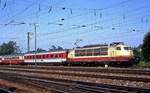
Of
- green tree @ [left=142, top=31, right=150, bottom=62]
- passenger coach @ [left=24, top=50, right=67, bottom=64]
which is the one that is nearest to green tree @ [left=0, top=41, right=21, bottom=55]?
passenger coach @ [left=24, top=50, right=67, bottom=64]

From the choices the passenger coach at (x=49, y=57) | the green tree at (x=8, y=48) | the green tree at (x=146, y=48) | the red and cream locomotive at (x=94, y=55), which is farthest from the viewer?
the green tree at (x=8, y=48)

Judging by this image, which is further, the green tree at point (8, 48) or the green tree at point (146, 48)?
the green tree at point (8, 48)

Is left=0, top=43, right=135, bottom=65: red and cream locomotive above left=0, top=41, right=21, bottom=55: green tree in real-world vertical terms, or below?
below

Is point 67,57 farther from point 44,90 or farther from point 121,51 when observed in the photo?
point 44,90

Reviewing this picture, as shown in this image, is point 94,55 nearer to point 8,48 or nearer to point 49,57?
point 49,57

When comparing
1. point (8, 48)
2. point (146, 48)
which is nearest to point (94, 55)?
point (146, 48)

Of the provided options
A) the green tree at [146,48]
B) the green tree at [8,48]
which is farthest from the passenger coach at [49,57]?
the green tree at [8,48]

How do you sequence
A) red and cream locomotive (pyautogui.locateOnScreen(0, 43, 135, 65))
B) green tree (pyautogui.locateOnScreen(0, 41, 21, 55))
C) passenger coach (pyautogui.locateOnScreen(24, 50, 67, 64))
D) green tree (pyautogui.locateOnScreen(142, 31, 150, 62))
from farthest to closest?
green tree (pyautogui.locateOnScreen(0, 41, 21, 55)) → passenger coach (pyautogui.locateOnScreen(24, 50, 67, 64)) → green tree (pyautogui.locateOnScreen(142, 31, 150, 62)) → red and cream locomotive (pyautogui.locateOnScreen(0, 43, 135, 65))

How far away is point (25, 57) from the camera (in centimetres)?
7094

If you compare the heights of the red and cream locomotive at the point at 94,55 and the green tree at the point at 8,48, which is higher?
the green tree at the point at 8,48

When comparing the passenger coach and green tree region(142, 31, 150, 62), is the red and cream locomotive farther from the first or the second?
green tree region(142, 31, 150, 62)

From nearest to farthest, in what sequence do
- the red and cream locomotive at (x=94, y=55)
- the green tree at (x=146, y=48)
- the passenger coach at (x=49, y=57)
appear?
1. the red and cream locomotive at (x=94, y=55)
2. the green tree at (x=146, y=48)
3. the passenger coach at (x=49, y=57)

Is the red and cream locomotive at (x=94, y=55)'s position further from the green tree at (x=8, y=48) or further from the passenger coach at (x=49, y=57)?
the green tree at (x=8, y=48)

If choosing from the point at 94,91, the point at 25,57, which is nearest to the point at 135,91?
the point at 94,91
